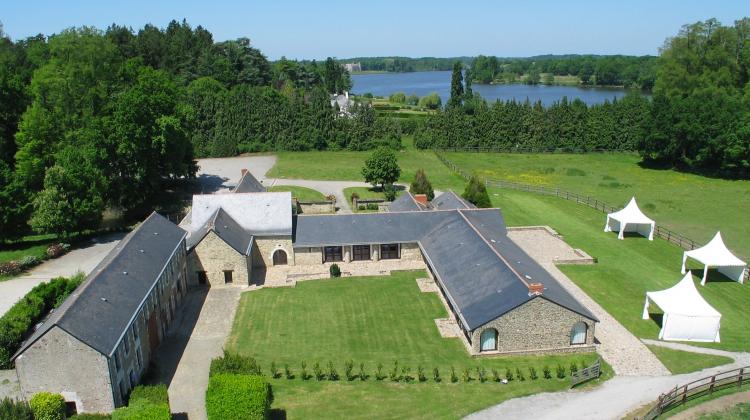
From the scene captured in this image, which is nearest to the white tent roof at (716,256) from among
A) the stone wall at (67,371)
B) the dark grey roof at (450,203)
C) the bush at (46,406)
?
the dark grey roof at (450,203)

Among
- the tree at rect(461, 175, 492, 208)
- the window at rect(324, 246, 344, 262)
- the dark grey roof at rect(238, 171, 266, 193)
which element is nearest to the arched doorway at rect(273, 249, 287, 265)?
the window at rect(324, 246, 344, 262)

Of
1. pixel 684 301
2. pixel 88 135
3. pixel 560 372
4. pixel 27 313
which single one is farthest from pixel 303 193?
pixel 684 301

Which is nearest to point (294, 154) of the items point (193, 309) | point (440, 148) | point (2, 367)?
point (440, 148)

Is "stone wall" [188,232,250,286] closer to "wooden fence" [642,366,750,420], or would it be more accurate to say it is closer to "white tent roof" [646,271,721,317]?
"wooden fence" [642,366,750,420]

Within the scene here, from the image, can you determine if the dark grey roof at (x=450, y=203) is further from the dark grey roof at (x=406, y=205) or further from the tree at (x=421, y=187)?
the tree at (x=421, y=187)

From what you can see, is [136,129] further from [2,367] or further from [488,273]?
[488,273]
